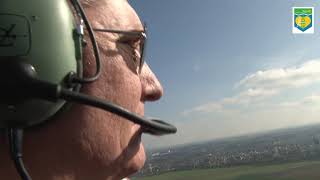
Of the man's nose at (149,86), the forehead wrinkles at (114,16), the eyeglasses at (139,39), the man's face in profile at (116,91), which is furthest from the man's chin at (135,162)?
the forehead wrinkles at (114,16)

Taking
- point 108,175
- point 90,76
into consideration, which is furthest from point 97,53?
point 108,175

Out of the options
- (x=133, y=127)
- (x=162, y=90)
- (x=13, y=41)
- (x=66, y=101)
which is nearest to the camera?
(x=13, y=41)


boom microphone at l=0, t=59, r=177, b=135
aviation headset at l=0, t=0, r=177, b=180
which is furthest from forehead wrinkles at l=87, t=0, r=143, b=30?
boom microphone at l=0, t=59, r=177, b=135

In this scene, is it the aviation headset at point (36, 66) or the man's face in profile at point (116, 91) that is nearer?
the aviation headset at point (36, 66)

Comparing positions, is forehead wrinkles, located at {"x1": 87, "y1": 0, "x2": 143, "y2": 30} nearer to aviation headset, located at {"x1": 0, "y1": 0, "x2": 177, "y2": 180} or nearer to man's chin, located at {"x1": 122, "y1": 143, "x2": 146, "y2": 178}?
aviation headset, located at {"x1": 0, "y1": 0, "x2": 177, "y2": 180}

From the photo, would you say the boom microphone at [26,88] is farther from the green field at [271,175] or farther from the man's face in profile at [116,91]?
the green field at [271,175]

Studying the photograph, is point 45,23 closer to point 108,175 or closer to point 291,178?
point 108,175
